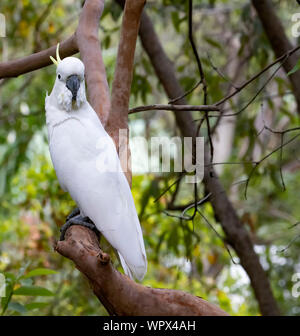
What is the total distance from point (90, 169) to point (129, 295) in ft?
1.40

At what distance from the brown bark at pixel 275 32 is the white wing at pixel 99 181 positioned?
1050 mm

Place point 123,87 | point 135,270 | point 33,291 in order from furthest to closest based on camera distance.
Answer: point 33,291 < point 123,87 < point 135,270

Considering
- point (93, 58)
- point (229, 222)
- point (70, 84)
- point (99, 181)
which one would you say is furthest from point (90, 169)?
point (229, 222)

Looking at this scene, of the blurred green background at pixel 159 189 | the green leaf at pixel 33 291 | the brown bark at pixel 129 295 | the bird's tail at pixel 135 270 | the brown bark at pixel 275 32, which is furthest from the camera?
the blurred green background at pixel 159 189

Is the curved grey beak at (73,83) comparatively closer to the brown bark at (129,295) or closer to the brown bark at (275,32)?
the brown bark at (129,295)

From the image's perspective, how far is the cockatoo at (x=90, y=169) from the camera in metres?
1.21

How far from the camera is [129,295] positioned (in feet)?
2.99

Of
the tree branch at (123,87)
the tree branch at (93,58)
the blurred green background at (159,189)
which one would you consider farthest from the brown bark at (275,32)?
the tree branch at (123,87)

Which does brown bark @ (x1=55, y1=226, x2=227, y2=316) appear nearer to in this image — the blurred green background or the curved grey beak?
the curved grey beak

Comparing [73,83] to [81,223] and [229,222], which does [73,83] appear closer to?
[81,223]
